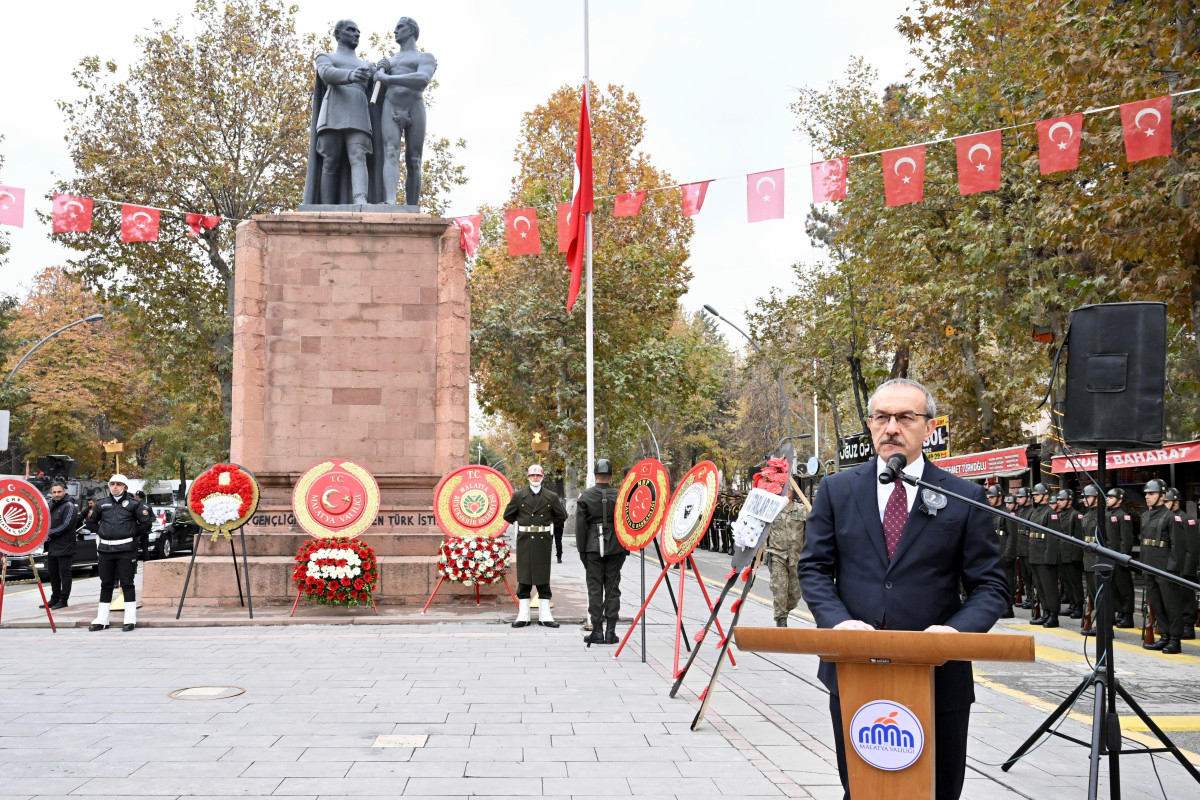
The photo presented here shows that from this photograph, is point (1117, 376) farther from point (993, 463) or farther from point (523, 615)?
point (993, 463)

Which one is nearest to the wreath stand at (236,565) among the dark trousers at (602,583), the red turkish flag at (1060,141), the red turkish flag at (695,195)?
the dark trousers at (602,583)

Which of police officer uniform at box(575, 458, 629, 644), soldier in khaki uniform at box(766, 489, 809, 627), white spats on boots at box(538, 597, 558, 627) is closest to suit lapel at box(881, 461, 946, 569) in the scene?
police officer uniform at box(575, 458, 629, 644)

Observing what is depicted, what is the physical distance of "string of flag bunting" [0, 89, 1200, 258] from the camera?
40.2 feet

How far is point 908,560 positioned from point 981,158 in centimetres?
1215

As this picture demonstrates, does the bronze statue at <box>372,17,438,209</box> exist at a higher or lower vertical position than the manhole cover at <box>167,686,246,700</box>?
higher

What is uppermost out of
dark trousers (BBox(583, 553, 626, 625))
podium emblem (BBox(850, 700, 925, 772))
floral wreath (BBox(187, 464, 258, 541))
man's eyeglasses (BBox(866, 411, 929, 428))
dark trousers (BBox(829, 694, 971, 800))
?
man's eyeglasses (BBox(866, 411, 929, 428))

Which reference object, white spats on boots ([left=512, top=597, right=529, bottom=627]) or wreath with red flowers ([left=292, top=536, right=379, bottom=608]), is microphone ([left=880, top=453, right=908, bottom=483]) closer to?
white spats on boots ([left=512, top=597, right=529, bottom=627])

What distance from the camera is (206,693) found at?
7973 mm

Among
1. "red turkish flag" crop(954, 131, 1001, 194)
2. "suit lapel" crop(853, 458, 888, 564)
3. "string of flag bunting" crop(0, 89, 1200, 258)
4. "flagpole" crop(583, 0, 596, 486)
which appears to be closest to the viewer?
"suit lapel" crop(853, 458, 888, 564)

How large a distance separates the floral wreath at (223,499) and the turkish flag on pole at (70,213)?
643 centimetres

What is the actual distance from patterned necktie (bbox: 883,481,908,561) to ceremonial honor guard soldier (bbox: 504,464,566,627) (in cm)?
910

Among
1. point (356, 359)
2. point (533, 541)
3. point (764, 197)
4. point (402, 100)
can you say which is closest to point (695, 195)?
point (764, 197)

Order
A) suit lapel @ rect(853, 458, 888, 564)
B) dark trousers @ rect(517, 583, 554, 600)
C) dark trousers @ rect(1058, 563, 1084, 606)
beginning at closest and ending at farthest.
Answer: suit lapel @ rect(853, 458, 888, 564) → dark trousers @ rect(517, 583, 554, 600) → dark trousers @ rect(1058, 563, 1084, 606)

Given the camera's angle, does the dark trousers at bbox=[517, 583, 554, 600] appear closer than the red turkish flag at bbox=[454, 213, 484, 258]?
Yes
